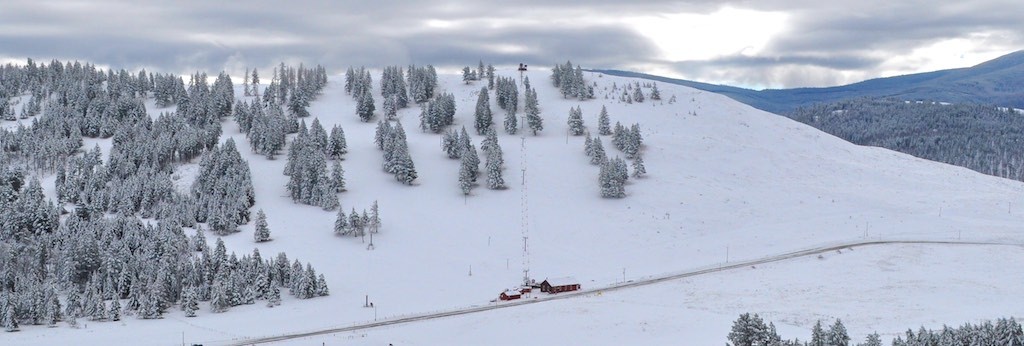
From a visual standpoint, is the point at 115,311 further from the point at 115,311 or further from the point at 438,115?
the point at 438,115

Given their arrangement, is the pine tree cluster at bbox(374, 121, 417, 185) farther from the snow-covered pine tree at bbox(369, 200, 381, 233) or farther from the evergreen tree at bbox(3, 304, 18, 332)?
the evergreen tree at bbox(3, 304, 18, 332)

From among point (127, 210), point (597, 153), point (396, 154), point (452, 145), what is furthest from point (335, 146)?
point (597, 153)

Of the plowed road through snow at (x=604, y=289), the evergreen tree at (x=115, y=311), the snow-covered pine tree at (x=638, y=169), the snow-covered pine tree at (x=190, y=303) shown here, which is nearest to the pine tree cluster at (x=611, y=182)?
the snow-covered pine tree at (x=638, y=169)

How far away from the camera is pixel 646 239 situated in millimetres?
130500

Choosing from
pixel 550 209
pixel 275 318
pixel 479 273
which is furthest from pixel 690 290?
pixel 275 318

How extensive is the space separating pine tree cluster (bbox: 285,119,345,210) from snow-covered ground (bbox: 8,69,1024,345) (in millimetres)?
1867

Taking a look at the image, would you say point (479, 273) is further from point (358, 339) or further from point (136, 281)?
point (136, 281)

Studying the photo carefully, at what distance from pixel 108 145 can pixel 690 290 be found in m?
107

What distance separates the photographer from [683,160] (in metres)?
160

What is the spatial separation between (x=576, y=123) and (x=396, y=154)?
1523 inches

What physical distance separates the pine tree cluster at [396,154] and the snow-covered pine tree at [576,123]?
104 ft

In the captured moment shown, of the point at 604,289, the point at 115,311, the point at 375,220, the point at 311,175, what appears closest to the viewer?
the point at 115,311

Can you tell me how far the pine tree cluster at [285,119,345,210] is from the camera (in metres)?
137

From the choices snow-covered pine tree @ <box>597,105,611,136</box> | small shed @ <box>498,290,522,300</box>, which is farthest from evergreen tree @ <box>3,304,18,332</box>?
snow-covered pine tree @ <box>597,105,611,136</box>
